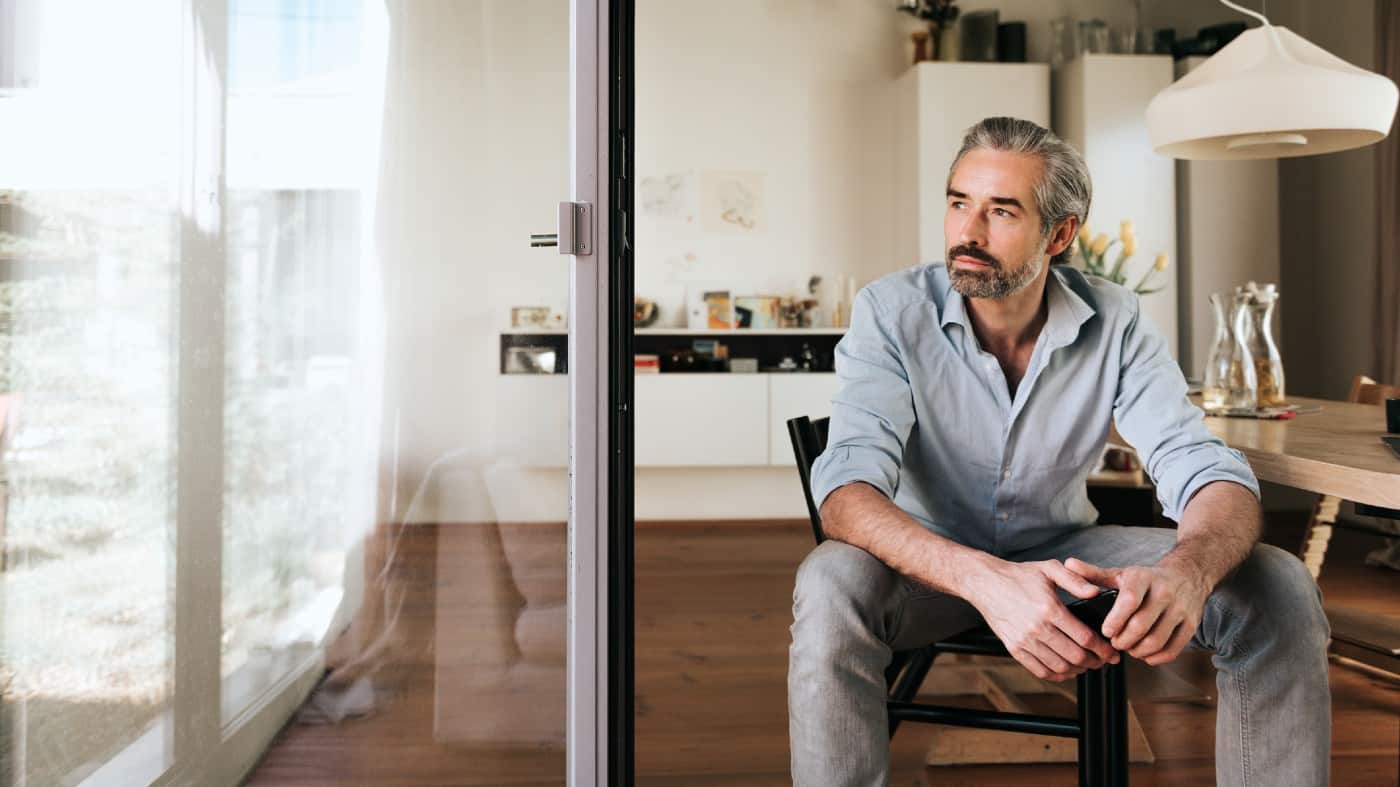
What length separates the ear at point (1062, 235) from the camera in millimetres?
1641

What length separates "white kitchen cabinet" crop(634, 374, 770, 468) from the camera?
4746 mm

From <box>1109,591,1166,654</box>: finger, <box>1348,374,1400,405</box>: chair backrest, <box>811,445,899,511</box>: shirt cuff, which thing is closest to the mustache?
<box>811,445,899,511</box>: shirt cuff

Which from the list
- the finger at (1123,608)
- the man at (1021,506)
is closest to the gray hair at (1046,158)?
the man at (1021,506)

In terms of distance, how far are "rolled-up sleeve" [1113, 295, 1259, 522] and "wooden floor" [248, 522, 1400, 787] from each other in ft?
2.41

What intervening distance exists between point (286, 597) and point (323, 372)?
0.28 metres

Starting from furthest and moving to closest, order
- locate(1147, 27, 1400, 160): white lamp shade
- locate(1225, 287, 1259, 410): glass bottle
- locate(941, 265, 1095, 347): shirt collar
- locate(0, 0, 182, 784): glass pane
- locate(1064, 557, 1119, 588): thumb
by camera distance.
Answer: locate(1225, 287, 1259, 410): glass bottle
locate(1147, 27, 1400, 160): white lamp shade
locate(941, 265, 1095, 347): shirt collar
locate(1064, 557, 1119, 588): thumb
locate(0, 0, 182, 784): glass pane

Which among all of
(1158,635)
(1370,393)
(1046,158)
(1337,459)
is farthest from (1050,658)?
(1370,393)

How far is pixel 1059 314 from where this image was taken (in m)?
1.59

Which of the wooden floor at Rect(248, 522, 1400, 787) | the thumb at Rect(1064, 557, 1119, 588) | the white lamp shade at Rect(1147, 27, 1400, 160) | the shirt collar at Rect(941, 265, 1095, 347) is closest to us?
the thumb at Rect(1064, 557, 1119, 588)

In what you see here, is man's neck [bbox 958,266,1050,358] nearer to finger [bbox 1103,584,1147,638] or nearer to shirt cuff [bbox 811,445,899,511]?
shirt cuff [bbox 811,445,899,511]

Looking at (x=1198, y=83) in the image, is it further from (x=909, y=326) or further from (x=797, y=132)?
(x=797, y=132)

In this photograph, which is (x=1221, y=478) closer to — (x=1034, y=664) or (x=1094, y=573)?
(x=1094, y=573)

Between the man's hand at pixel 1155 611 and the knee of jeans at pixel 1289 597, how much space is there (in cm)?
13

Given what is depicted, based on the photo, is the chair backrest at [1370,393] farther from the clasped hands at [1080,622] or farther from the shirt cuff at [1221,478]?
the clasped hands at [1080,622]
